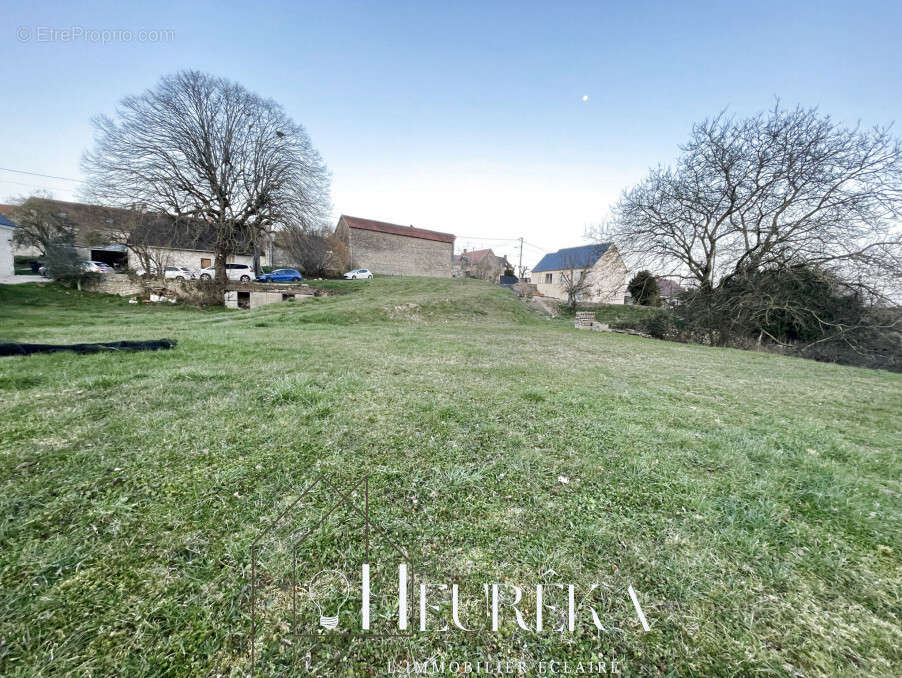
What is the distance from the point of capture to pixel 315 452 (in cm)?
246

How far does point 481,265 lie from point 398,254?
72.0 feet

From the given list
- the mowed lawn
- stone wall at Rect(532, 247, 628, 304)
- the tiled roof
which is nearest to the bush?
stone wall at Rect(532, 247, 628, 304)

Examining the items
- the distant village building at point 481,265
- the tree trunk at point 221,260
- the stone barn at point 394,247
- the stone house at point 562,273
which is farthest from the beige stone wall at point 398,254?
the tree trunk at point 221,260

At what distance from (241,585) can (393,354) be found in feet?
16.6

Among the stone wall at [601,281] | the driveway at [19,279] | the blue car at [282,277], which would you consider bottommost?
the driveway at [19,279]

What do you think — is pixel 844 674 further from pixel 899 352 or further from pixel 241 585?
pixel 899 352

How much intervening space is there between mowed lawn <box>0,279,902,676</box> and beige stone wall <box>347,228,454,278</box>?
39982 mm

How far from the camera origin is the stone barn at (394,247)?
139 feet

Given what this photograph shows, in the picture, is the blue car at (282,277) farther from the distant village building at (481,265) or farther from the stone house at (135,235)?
the distant village building at (481,265)

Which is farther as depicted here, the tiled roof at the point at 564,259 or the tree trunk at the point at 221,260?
the tiled roof at the point at 564,259

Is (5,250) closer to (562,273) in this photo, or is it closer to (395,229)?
(395,229)

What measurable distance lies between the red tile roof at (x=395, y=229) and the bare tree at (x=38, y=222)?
25704mm

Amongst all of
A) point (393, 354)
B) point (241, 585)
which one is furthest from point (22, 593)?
point (393, 354)

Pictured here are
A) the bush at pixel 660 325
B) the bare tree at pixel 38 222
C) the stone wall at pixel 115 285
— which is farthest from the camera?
the bare tree at pixel 38 222
